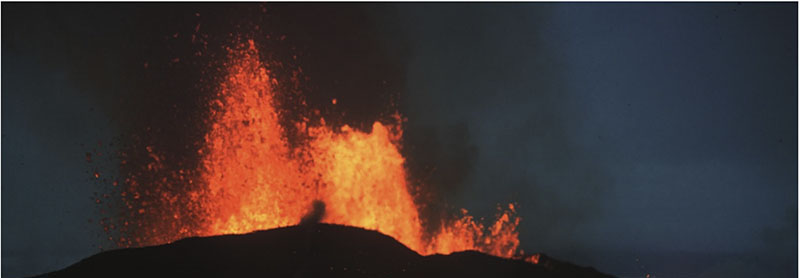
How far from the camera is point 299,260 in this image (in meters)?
28.3

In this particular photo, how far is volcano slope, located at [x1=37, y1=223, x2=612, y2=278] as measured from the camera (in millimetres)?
26531

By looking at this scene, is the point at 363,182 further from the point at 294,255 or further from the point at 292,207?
the point at 294,255

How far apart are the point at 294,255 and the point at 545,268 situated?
37.7 ft

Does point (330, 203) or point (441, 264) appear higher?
point (330, 203)

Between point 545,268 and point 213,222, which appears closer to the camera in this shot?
point 545,268

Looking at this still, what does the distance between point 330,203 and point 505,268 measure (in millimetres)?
12679

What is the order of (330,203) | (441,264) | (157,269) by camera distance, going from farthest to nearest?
(330,203)
(441,264)
(157,269)

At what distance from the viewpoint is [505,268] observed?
29031 mm

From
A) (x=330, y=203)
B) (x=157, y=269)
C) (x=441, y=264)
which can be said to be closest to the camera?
(x=157, y=269)

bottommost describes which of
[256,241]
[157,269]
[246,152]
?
[157,269]

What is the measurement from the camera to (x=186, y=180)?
130ft

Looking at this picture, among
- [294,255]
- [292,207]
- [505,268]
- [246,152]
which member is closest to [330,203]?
Result: [292,207]

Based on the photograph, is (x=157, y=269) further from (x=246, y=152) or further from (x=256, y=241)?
(x=246, y=152)

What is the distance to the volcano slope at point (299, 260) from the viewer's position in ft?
87.0
